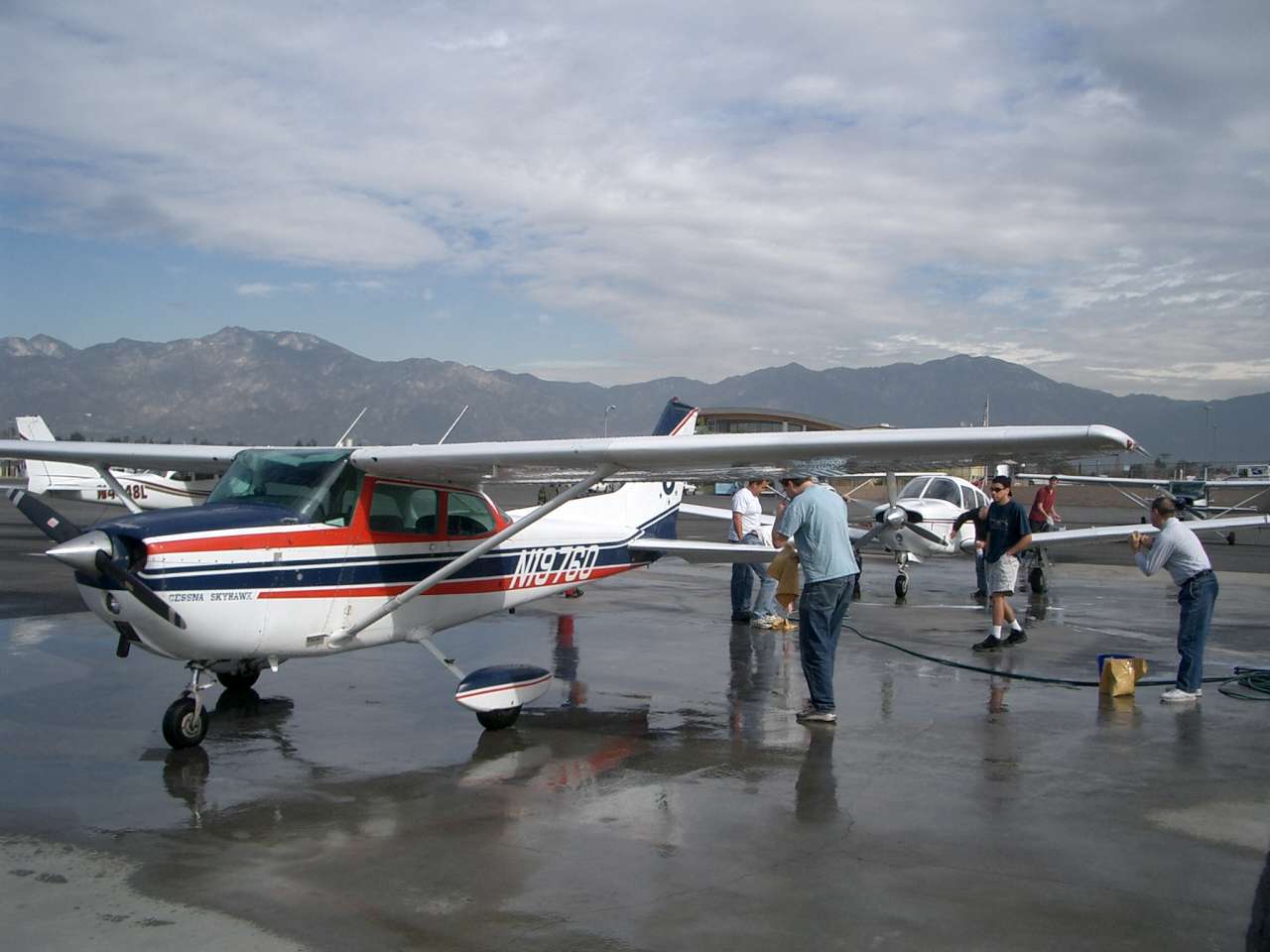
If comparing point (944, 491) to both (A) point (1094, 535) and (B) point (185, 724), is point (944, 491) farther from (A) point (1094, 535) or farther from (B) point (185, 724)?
(B) point (185, 724)

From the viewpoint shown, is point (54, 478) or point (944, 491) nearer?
point (944, 491)

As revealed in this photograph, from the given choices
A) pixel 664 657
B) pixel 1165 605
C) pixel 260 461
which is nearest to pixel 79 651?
pixel 260 461

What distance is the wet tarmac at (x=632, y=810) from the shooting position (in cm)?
403

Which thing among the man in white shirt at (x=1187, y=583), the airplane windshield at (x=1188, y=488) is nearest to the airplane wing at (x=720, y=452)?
the man in white shirt at (x=1187, y=583)

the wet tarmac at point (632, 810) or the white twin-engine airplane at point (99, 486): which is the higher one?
the white twin-engine airplane at point (99, 486)

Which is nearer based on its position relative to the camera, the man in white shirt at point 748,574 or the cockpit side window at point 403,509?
the cockpit side window at point 403,509

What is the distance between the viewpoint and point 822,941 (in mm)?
3846

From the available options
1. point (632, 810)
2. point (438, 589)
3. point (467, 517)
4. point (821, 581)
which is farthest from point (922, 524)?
point (632, 810)

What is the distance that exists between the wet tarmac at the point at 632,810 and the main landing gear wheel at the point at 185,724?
0.45ft

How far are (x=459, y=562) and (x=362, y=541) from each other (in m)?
0.72

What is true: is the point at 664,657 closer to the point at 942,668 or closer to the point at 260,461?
the point at 942,668

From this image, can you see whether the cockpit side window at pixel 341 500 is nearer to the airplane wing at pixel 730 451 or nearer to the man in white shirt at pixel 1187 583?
the airplane wing at pixel 730 451

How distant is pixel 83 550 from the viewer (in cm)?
607

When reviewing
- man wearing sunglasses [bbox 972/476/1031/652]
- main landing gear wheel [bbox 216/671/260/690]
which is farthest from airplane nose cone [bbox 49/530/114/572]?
man wearing sunglasses [bbox 972/476/1031/652]
